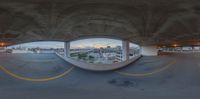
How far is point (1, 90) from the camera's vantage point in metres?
8.29

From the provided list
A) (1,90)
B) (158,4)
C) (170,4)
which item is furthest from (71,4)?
(1,90)

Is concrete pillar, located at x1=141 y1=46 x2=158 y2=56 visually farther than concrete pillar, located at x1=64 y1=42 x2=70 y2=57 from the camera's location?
Yes

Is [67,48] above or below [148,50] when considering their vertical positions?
above

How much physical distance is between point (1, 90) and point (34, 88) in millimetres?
1414

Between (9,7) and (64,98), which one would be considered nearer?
(64,98)

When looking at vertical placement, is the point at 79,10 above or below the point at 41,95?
above

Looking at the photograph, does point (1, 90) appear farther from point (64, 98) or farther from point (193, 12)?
point (193, 12)

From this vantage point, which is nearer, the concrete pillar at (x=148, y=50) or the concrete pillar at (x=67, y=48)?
the concrete pillar at (x=67, y=48)

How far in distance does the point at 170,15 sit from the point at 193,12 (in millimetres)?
1157

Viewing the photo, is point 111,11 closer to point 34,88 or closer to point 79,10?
point 79,10

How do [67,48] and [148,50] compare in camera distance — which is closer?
[67,48]

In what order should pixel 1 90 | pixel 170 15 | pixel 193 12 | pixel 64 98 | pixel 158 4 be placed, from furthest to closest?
pixel 170 15 < pixel 193 12 < pixel 1 90 < pixel 158 4 < pixel 64 98

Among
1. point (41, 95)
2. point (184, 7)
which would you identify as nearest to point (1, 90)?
point (41, 95)

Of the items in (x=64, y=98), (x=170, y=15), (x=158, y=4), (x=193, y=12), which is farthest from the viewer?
(x=170, y=15)
